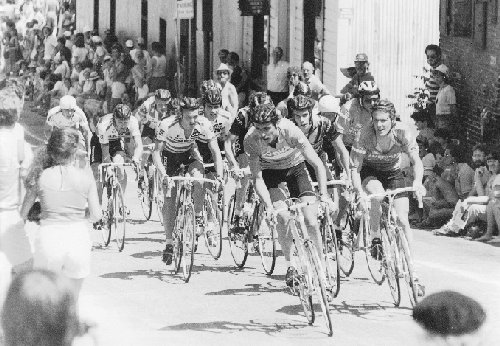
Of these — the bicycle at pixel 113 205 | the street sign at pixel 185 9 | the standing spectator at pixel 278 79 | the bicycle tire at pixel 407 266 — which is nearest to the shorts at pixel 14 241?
the bicycle tire at pixel 407 266

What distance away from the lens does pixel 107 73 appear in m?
36.6

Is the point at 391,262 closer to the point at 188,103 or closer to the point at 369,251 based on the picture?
the point at 369,251

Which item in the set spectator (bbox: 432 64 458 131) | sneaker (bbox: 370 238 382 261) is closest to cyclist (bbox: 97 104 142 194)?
sneaker (bbox: 370 238 382 261)

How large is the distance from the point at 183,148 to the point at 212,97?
1.40 m

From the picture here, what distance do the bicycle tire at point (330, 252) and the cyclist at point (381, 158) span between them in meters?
Result: 0.39

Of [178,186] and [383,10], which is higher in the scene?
[383,10]

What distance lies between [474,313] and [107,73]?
105 feet

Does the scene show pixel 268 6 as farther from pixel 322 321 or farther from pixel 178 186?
pixel 322 321

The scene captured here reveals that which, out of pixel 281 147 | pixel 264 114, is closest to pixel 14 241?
pixel 264 114

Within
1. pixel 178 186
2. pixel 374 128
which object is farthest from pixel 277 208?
pixel 178 186

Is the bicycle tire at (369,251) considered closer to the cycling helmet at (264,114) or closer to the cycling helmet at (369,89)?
the cycling helmet at (264,114)

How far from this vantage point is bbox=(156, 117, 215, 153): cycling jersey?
15.4m

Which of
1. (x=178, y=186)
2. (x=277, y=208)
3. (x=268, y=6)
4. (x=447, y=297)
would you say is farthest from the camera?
(x=268, y=6)

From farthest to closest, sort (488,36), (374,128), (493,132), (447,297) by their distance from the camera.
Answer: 1. (488,36)
2. (493,132)
3. (374,128)
4. (447,297)
